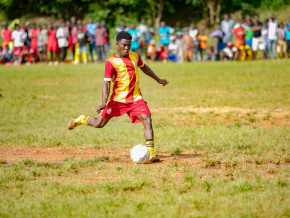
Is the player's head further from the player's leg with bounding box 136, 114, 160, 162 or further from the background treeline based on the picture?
the background treeline

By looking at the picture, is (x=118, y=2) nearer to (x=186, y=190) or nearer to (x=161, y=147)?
(x=161, y=147)

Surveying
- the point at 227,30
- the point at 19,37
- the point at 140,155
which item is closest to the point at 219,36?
the point at 227,30

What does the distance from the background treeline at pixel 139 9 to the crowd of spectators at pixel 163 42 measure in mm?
10477

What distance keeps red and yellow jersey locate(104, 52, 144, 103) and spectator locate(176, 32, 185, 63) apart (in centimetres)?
1821

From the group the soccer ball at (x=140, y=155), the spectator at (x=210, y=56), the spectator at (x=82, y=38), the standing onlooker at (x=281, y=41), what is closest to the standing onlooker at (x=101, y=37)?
the spectator at (x=82, y=38)

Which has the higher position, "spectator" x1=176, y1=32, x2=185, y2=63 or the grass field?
"spectator" x1=176, y1=32, x2=185, y2=63

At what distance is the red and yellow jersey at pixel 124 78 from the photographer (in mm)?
6723

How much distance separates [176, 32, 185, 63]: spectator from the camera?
24781 millimetres

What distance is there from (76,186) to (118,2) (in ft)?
111

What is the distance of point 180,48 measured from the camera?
82.2ft

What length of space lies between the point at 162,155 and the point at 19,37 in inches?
788

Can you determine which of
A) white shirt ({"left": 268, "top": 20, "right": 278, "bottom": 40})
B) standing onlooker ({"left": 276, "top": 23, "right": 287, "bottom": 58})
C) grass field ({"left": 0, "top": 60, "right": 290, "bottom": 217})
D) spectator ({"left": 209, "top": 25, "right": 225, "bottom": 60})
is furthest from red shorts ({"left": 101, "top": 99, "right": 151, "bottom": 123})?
standing onlooker ({"left": 276, "top": 23, "right": 287, "bottom": 58})

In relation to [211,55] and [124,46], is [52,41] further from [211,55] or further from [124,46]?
[124,46]

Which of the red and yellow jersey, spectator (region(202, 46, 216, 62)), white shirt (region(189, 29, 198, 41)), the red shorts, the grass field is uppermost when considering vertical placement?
white shirt (region(189, 29, 198, 41))
